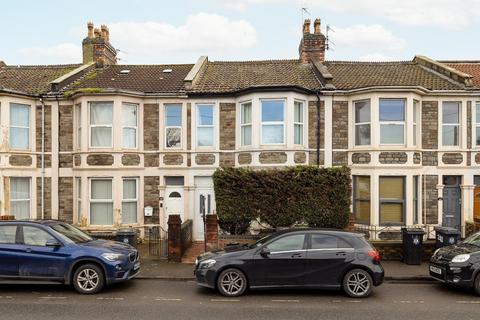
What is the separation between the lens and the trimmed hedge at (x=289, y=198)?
1332 centimetres

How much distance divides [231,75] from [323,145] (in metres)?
5.27

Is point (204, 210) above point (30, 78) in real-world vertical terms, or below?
below

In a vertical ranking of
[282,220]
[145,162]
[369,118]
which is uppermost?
[369,118]

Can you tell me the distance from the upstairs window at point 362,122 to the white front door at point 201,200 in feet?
19.8

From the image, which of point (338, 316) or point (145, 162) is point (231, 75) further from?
point (338, 316)

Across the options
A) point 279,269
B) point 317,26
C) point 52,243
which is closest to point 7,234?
point 52,243

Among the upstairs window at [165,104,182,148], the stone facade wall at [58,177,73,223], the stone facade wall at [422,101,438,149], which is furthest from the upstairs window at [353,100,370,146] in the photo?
the stone facade wall at [58,177,73,223]

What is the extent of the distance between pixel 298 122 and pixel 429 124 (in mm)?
5185

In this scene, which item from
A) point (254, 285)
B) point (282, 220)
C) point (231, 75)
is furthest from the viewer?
point (231, 75)

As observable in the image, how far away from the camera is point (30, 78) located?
725 inches

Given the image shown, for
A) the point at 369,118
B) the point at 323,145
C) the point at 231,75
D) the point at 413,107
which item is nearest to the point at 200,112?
the point at 231,75

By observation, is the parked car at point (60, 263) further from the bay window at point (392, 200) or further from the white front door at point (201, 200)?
the bay window at point (392, 200)

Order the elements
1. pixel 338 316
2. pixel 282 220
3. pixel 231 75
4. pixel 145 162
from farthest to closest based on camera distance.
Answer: pixel 231 75 → pixel 145 162 → pixel 282 220 → pixel 338 316

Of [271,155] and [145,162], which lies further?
[145,162]
